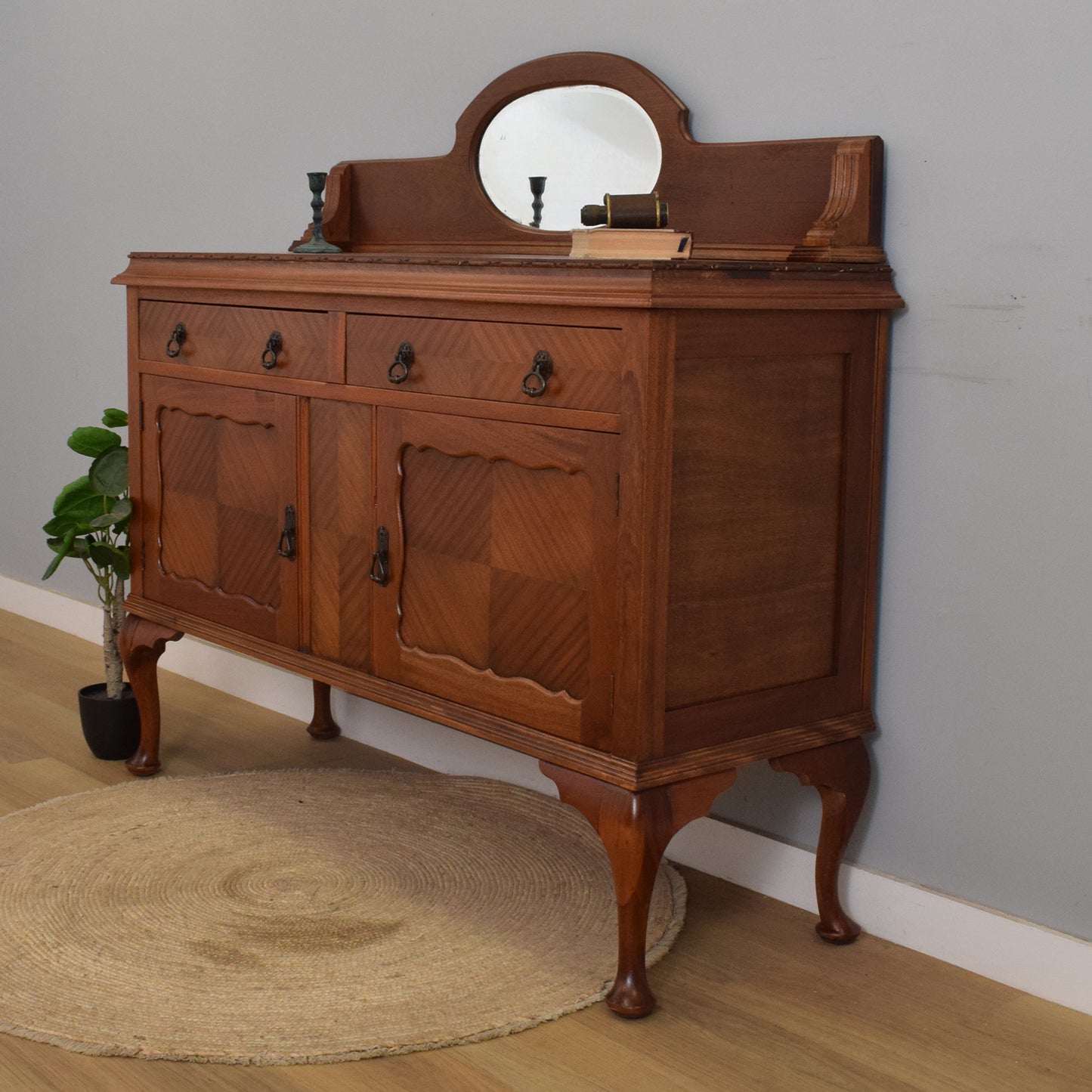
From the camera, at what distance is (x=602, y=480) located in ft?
5.55

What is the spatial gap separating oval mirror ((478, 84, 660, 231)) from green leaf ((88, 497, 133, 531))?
87 centimetres

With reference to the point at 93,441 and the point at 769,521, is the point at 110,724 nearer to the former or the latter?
the point at 93,441

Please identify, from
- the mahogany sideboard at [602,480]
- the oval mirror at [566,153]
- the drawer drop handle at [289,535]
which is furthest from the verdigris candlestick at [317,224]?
the drawer drop handle at [289,535]

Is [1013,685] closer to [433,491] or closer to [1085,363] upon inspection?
[1085,363]

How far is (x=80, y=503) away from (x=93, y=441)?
123mm

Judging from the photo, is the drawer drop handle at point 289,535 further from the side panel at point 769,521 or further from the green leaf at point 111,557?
the side panel at point 769,521

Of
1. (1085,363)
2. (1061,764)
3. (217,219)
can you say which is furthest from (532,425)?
(217,219)

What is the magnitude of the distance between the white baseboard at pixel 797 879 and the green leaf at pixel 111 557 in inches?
19.6

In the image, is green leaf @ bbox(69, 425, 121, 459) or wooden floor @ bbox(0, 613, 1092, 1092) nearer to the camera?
wooden floor @ bbox(0, 613, 1092, 1092)

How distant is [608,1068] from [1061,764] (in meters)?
0.71

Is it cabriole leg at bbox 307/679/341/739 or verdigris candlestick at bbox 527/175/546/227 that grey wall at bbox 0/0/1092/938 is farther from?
cabriole leg at bbox 307/679/341/739

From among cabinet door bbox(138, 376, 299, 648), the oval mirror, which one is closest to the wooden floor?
cabinet door bbox(138, 376, 299, 648)

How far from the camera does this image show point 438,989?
185 cm

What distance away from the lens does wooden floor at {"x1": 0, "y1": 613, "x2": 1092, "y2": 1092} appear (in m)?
1.65
